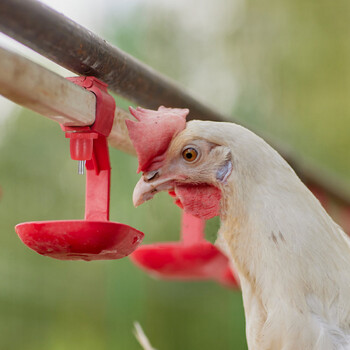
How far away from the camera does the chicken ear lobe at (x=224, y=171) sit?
0.98 metres

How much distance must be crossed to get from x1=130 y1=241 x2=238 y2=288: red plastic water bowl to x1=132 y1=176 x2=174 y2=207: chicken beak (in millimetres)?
486

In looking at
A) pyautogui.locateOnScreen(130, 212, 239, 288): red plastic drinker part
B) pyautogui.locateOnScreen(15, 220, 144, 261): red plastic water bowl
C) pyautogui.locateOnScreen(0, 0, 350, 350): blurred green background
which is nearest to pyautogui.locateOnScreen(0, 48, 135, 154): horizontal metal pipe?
pyautogui.locateOnScreen(15, 220, 144, 261): red plastic water bowl

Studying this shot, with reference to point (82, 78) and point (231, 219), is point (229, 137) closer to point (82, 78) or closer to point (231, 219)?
→ point (231, 219)

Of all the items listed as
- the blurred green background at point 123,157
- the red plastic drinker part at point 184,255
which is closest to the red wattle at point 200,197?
the red plastic drinker part at point 184,255

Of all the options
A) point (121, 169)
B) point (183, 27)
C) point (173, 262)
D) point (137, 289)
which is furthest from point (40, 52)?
point (183, 27)

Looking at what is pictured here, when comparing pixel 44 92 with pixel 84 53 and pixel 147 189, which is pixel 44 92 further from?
pixel 147 189

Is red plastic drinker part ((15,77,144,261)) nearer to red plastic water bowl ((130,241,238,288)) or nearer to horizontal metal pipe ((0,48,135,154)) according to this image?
horizontal metal pipe ((0,48,135,154))

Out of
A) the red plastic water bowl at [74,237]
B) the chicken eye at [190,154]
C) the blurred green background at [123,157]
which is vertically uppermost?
the blurred green background at [123,157]

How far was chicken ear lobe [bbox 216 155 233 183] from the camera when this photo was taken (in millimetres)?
984

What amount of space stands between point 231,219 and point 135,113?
239 millimetres

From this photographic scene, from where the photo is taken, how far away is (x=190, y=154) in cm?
99

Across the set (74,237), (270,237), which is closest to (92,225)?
(74,237)

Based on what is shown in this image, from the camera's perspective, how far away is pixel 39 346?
5.35m

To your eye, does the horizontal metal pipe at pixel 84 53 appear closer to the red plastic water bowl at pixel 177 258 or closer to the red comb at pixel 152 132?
the red comb at pixel 152 132
